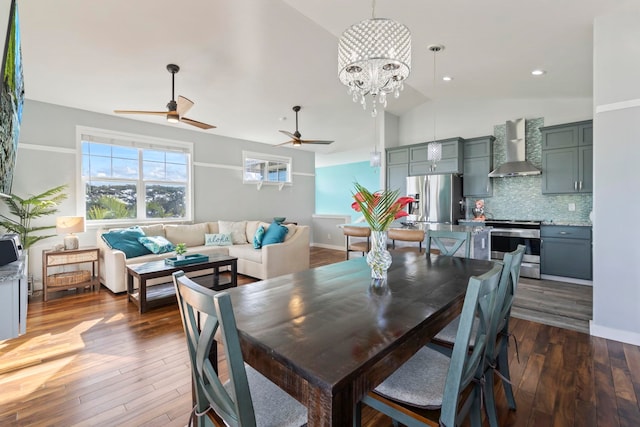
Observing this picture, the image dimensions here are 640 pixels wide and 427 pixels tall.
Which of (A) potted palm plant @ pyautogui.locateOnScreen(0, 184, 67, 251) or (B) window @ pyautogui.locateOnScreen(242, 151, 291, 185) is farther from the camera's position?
(B) window @ pyautogui.locateOnScreen(242, 151, 291, 185)

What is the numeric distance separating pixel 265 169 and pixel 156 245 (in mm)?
3326

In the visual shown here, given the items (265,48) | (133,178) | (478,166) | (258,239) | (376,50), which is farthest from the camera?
(478,166)

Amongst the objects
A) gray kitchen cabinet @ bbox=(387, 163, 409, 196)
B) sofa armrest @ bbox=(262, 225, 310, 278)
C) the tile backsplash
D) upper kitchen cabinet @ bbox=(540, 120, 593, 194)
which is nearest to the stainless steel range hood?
the tile backsplash

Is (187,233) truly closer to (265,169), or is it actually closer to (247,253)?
(247,253)

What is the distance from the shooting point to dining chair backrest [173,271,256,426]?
2.66ft

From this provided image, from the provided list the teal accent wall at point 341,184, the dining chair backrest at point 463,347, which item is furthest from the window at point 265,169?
the dining chair backrest at point 463,347

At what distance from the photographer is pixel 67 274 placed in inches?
148

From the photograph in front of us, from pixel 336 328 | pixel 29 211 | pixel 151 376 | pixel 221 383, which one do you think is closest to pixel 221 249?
pixel 29 211

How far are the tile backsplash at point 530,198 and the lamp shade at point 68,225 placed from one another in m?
6.17

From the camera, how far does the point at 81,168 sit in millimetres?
4422

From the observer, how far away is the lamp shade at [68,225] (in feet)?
12.1

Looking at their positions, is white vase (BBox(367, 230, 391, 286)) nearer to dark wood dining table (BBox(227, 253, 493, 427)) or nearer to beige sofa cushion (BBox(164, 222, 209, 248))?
dark wood dining table (BBox(227, 253, 493, 427))

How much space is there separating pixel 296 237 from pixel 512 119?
409 cm

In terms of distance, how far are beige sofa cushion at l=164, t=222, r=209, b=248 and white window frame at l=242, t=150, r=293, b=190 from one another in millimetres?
1676
